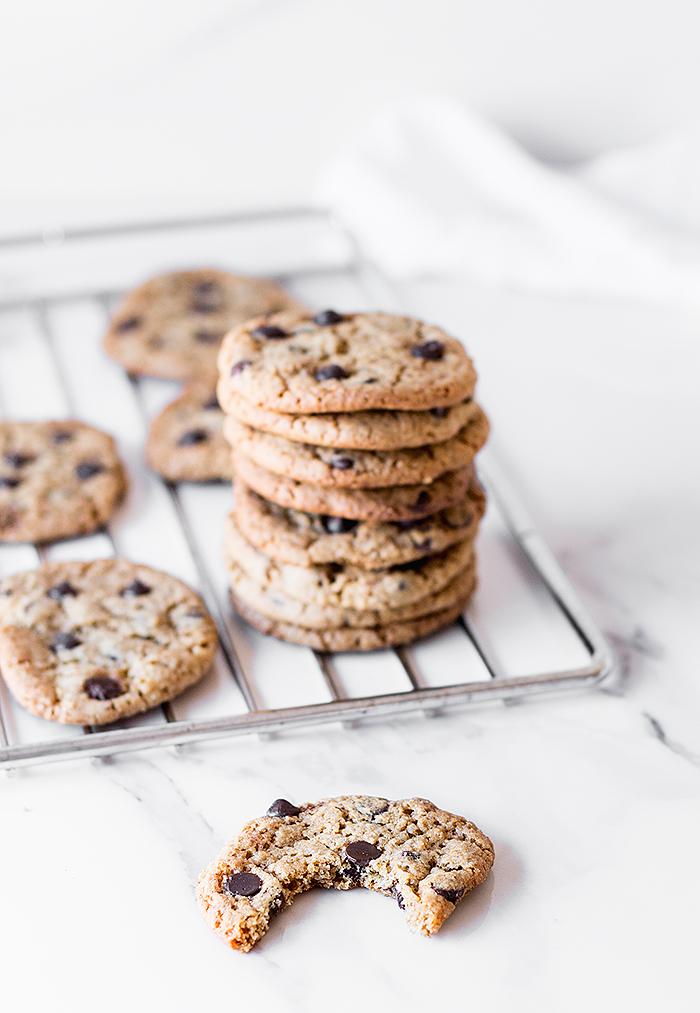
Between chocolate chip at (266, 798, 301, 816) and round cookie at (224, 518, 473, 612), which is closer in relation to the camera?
chocolate chip at (266, 798, 301, 816)

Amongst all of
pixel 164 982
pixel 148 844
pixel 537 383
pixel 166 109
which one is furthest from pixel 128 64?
pixel 164 982

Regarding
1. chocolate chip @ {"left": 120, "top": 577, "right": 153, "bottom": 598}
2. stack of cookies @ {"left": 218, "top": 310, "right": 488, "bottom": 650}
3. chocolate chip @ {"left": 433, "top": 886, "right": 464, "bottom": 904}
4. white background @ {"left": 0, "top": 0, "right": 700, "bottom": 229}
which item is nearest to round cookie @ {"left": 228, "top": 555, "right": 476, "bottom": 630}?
stack of cookies @ {"left": 218, "top": 310, "right": 488, "bottom": 650}

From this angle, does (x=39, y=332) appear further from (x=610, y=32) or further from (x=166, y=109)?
(x=610, y=32)

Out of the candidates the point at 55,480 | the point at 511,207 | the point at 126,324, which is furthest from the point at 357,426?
the point at 511,207

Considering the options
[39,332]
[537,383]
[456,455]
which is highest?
[456,455]

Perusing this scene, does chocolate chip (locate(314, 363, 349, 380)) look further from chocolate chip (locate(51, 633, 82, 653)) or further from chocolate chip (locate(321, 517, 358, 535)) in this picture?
chocolate chip (locate(51, 633, 82, 653))

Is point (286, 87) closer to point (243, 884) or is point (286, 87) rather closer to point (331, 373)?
point (331, 373)
